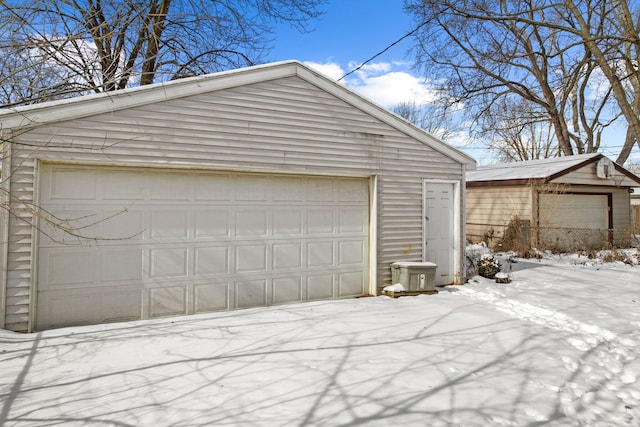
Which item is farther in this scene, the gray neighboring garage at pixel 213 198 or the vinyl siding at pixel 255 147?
the gray neighboring garage at pixel 213 198

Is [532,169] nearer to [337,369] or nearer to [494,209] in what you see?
[494,209]

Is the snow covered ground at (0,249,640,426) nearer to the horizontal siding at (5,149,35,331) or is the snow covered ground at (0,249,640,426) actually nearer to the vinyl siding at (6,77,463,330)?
the horizontal siding at (5,149,35,331)

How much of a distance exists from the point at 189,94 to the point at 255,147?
1187 mm

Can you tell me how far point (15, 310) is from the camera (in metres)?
4.71

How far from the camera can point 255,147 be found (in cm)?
608

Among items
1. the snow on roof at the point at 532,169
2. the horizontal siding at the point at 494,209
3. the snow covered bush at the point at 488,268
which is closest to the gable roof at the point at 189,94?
the snow covered bush at the point at 488,268

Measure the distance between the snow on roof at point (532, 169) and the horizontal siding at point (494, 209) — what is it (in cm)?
46

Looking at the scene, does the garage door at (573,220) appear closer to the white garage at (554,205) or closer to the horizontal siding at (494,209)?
the white garage at (554,205)

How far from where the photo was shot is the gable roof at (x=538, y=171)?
42.8ft

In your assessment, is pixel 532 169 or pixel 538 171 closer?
pixel 538 171

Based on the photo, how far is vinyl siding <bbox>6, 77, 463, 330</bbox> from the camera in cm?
478

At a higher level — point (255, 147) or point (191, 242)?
point (255, 147)

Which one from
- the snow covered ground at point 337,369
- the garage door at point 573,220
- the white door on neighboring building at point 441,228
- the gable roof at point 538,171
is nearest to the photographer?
the snow covered ground at point 337,369

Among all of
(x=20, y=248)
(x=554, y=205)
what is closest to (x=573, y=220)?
(x=554, y=205)
